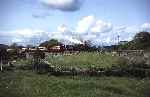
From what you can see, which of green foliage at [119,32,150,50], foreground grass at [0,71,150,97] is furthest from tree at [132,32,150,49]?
foreground grass at [0,71,150,97]

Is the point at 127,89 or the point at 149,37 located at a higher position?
the point at 149,37

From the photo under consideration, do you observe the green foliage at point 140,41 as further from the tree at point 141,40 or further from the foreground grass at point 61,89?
the foreground grass at point 61,89

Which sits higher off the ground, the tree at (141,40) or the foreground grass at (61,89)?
the tree at (141,40)

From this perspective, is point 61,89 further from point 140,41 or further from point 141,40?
point 141,40

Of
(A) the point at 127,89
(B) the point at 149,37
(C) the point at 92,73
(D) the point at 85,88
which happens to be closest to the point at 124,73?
(C) the point at 92,73

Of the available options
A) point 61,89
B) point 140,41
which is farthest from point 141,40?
point 61,89

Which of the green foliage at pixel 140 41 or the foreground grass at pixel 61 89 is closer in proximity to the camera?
the foreground grass at pixel 61 89

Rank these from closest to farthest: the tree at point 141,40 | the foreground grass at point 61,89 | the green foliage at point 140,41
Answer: the foreground grass at point 61,89 → the tree at point 141,40 → the green foliage at point 140,41

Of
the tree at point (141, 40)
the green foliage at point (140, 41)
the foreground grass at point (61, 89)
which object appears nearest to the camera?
the foreground grass at point (61, 89)

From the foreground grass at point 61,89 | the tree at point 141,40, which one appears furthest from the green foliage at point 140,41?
the foreground grass at point 61,89

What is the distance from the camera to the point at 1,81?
29578 mm

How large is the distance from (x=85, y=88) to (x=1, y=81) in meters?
7.78

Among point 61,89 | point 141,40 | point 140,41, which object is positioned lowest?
point 61,89

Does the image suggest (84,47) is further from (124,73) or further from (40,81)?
(40,81)
